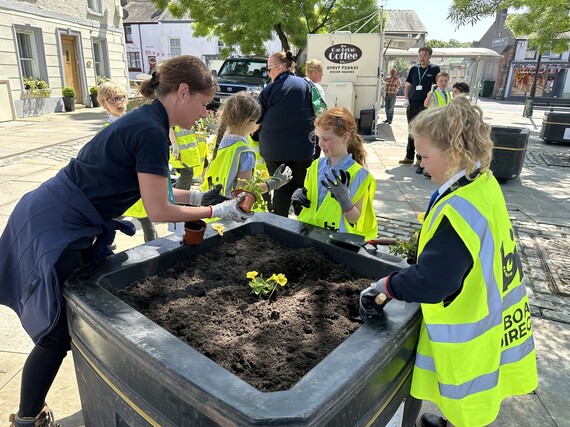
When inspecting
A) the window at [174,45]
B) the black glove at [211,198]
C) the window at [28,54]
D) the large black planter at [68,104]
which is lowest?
the large black planter at [68,104]

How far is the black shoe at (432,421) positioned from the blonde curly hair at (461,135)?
1.36 metres

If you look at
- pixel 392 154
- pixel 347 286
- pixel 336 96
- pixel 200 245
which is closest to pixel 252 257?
pixel 200 245

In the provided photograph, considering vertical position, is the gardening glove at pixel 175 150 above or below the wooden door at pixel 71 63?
below

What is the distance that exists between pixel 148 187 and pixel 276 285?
0.66 meters

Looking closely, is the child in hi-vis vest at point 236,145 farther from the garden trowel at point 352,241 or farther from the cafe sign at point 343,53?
the cafe sign at point 343,53

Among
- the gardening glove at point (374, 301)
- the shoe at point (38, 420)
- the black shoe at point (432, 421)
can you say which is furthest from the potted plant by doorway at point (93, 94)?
the gardening glove at point (374, 301)

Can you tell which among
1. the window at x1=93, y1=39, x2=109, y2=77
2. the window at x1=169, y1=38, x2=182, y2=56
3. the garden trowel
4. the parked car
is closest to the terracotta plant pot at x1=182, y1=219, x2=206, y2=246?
the garden trowel

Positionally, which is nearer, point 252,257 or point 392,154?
point 252,257

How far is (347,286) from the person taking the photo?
1.82 m

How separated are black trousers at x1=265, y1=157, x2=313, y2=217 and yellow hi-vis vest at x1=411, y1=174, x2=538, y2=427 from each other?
9.00 feet

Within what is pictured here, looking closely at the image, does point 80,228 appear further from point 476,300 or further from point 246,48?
point 246,48

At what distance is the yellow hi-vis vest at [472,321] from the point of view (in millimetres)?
1465

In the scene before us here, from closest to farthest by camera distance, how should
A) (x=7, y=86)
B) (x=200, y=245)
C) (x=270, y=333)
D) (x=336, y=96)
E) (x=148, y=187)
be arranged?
(x=270, y=333)
(x=148, y=187)
(x=200, y=245)
(x=336, y=96)
(x=7, y=86)

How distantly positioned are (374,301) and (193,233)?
0.93 meters
